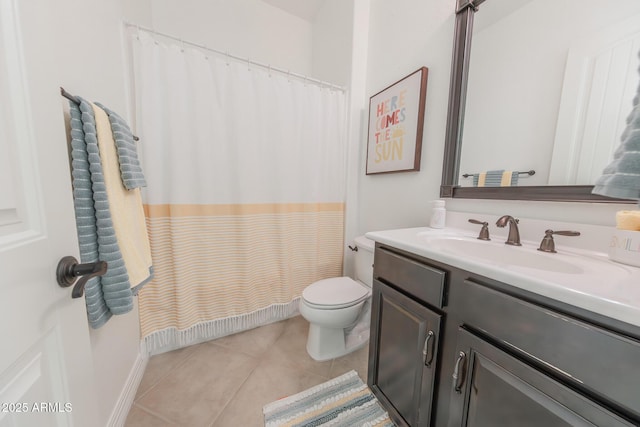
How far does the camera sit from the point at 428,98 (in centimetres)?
129

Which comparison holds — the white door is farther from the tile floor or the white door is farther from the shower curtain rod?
the shower curtain rod

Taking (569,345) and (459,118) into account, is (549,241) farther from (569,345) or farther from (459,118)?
(459,118)

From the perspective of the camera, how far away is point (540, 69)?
0.89m

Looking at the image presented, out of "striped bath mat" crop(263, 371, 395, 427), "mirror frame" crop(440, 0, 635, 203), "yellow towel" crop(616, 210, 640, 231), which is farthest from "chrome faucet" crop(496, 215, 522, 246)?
"striped bath mat" crop(263, 371, 395, 427)

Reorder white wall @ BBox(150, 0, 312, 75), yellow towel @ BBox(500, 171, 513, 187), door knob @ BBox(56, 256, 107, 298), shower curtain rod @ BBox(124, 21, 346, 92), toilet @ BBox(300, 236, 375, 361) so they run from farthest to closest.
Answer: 1. white wall @ BBox(150, 0, 312, 75)
2. toilet @ BBox(300, 236, 375, 361)
3. shower curtain rod @ BBox(124, 21, 346, 92)
4. yellow towel @ BBox(500, 171, 513, 187)
5. door knob @ BBox(56, 256, 107, 298)

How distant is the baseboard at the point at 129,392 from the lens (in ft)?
3.13

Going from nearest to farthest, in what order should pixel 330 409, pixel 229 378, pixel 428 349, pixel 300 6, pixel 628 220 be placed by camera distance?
1. pixel 628 220
2. pixel 428 349
3. pixel 330 409
4. pixel 229 378
5. pixel 300 6

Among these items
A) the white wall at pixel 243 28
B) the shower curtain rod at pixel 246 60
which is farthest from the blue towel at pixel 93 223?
the white wall at pixel 243 28

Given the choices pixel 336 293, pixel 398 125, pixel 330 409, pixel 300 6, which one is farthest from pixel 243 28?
pixel 330 409

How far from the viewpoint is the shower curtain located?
128 centimetres

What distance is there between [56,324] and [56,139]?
1.25ft

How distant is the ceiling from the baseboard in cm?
277

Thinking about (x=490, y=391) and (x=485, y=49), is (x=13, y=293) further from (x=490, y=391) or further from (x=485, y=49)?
(x=485, y=49)

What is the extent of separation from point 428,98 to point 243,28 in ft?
5.48
